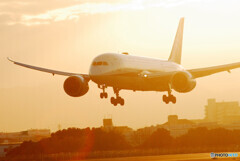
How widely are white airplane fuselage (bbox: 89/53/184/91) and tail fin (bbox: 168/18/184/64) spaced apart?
20.3 m

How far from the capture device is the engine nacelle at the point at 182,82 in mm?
77500

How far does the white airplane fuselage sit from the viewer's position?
2869 inches

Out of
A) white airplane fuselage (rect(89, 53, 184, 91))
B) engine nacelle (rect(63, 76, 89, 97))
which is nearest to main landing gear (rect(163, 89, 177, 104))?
white airplane fuselage (rect(89, 53, 184, 91))

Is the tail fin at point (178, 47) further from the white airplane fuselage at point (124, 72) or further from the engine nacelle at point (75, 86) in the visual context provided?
the engine nacelle at point (75, 86)

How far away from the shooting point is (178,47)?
10569 cm

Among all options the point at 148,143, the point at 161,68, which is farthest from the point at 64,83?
the point at 148,143

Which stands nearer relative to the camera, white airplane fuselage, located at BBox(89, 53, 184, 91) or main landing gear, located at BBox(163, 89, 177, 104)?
white airplane fuselage, located at BBox(89, 53, 184, 91)

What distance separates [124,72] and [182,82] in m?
8.79

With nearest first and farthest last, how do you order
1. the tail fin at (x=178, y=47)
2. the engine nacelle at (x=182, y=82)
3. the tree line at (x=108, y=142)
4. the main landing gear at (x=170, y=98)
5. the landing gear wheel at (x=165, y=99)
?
the engine nacelle at (x=182, y=82) → the main landing gear at (x=170, y=98) → the landing gear wheel at (x=165, y=99) → the tail fin at (x=178, y=47) → the tree line at (x=108, y=142)

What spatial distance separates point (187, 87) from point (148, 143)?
7163 centimetres

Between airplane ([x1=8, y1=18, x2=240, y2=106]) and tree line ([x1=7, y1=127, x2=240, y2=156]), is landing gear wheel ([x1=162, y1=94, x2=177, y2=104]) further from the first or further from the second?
tree line ([x1=7, y1=127, x2=240, y2=156])

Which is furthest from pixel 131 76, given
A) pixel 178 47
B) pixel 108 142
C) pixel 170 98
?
pixel 108 142

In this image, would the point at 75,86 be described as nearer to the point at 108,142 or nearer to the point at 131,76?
the point at 131,76

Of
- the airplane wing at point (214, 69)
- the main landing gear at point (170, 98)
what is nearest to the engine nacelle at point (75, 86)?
the main landing gear at point (170, 98)
